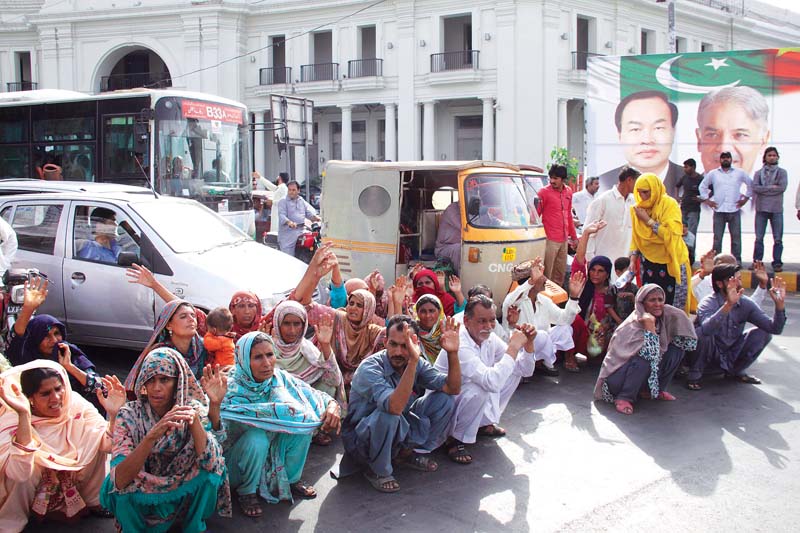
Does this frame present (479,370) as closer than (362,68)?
Yes

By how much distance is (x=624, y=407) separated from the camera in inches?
239

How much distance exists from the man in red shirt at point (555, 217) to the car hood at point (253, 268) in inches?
124

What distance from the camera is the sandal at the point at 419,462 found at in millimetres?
4938

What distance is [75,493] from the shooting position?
416cm

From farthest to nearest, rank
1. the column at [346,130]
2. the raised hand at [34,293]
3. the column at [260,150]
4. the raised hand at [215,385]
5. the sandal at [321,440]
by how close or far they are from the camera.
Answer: the column at [260,150], the column at [346,130], the sandal at [321,440], the raised hand at [34,293], the raised hand at [215,385]

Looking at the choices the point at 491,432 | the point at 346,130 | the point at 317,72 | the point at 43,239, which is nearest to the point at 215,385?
the point at 491,432

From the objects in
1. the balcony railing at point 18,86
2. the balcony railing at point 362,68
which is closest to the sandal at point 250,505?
the balcony railing at point 362,68

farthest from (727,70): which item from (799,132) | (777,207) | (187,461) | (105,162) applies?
(187,461)

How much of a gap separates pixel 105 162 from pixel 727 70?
10.9 metres

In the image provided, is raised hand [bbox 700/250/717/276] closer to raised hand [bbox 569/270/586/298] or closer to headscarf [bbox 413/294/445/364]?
raised hand [bbox 569/270/586/298]

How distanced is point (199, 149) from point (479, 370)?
1023cm

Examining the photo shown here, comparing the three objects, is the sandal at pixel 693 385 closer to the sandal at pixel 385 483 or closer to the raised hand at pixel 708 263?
the raised hand at pixel 708 263

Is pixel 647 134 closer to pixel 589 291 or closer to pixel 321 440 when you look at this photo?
pixel 589 291

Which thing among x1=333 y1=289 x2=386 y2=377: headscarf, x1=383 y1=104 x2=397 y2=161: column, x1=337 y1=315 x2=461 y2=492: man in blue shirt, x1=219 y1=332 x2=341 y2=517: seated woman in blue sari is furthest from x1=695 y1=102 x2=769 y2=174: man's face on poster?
x1=383 y1=104 x2=397 y2=161: column
